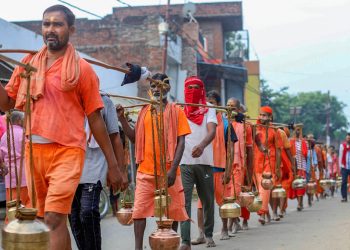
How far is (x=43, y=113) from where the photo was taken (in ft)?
16.2

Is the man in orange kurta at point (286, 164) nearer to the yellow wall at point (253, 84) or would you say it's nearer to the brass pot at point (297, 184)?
the brass pot at point (297, 184)

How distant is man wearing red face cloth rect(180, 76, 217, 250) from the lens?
352 inches

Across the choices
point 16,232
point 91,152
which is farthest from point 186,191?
point 16,232

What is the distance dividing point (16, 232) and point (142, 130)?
136 inches

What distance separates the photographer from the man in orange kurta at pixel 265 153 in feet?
41.5

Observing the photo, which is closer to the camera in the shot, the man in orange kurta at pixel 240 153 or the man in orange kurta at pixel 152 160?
the man in orange kurta at pixel 152 160

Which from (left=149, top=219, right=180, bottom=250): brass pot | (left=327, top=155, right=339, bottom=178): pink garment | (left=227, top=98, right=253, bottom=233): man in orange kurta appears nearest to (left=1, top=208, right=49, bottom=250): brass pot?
(left=149, top=219, right=180, bottom=250): brass pot

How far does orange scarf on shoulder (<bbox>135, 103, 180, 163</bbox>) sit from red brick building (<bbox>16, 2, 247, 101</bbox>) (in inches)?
842

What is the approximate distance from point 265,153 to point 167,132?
526 cm

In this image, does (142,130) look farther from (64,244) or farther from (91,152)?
(64,244)

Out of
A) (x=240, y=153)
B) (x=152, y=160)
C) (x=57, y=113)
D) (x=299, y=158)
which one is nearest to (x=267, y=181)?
(x=240, y=153)

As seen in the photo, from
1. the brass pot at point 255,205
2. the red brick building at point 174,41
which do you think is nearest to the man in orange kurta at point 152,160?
the brass pot at point 255,205

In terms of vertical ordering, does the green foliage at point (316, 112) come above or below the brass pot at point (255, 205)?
above

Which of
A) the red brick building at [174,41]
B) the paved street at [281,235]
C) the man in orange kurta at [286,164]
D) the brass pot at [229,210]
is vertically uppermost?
the red brick building at [174,41]
